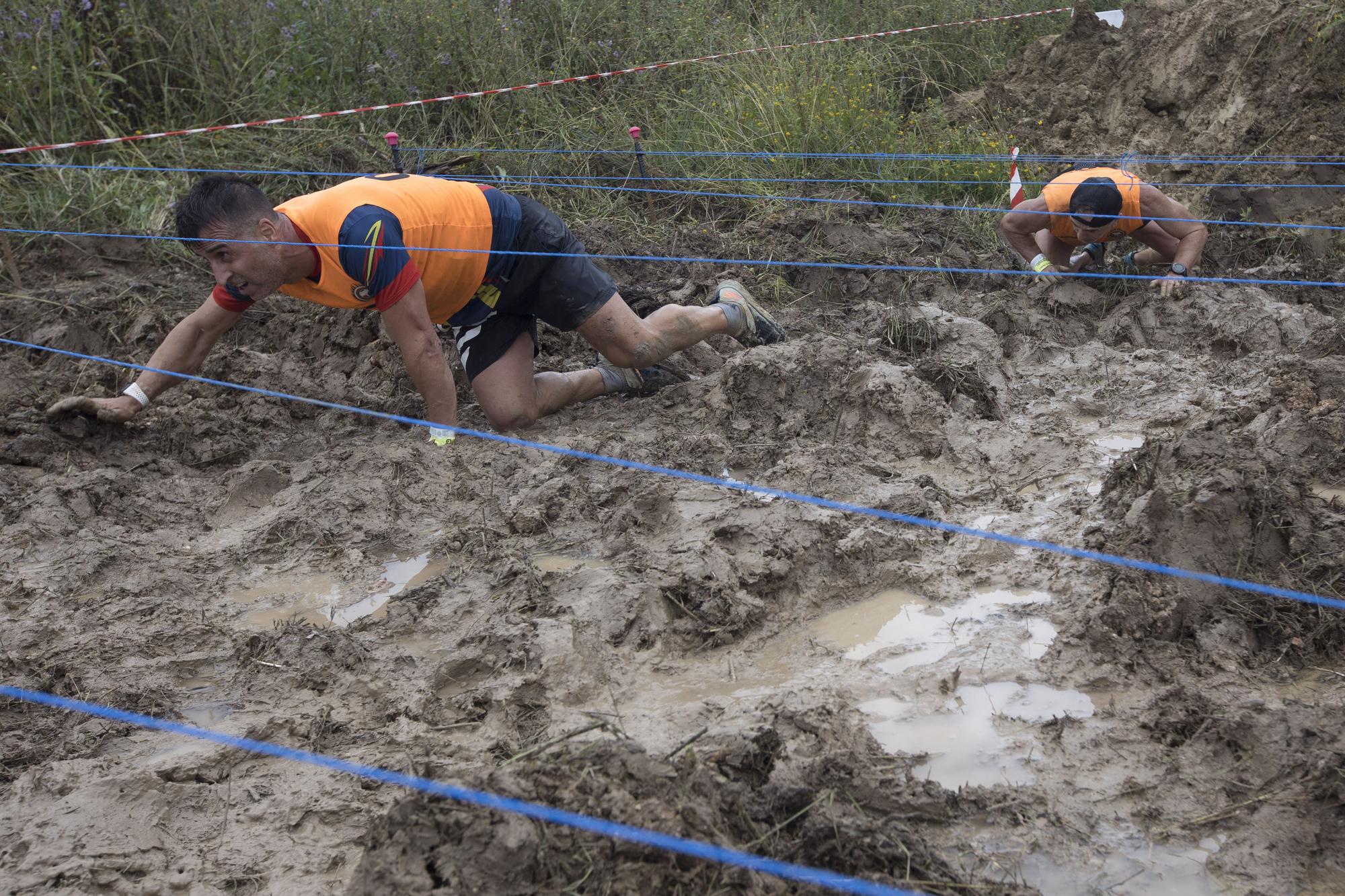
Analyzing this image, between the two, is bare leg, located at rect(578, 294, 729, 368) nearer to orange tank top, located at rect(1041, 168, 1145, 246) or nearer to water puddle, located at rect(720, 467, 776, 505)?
water puddle, located at rect(720, 467, 776, 505)

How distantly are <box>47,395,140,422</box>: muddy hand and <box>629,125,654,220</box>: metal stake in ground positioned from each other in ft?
11.4

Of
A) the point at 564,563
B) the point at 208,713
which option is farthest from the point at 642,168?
the point at 208,713

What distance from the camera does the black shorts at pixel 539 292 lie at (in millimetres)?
4656

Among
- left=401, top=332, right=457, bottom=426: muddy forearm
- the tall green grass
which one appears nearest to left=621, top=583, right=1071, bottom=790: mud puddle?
left=401, top=332, right=457, bottom=426: muddy forearm

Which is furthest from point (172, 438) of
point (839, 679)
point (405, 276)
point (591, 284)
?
point (839, 679)

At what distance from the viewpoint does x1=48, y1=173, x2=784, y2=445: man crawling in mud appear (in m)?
4.01

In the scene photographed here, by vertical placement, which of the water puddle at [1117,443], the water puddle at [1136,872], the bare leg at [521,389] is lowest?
the water puddle at [1117,443]

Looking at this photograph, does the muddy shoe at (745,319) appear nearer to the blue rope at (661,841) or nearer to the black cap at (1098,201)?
the black cap at (1098,201)

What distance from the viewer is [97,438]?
4.74 m

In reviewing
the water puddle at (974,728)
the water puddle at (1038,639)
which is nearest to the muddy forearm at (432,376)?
the water puddle at (974,728)

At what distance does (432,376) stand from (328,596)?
106cm

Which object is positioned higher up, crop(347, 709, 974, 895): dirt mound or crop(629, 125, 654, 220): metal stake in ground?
crop(629, 125, 654, 220): metal stake in ground

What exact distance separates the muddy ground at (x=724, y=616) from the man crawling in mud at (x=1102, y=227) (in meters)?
0.33

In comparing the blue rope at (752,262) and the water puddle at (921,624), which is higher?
the blue rope at (752,262)
